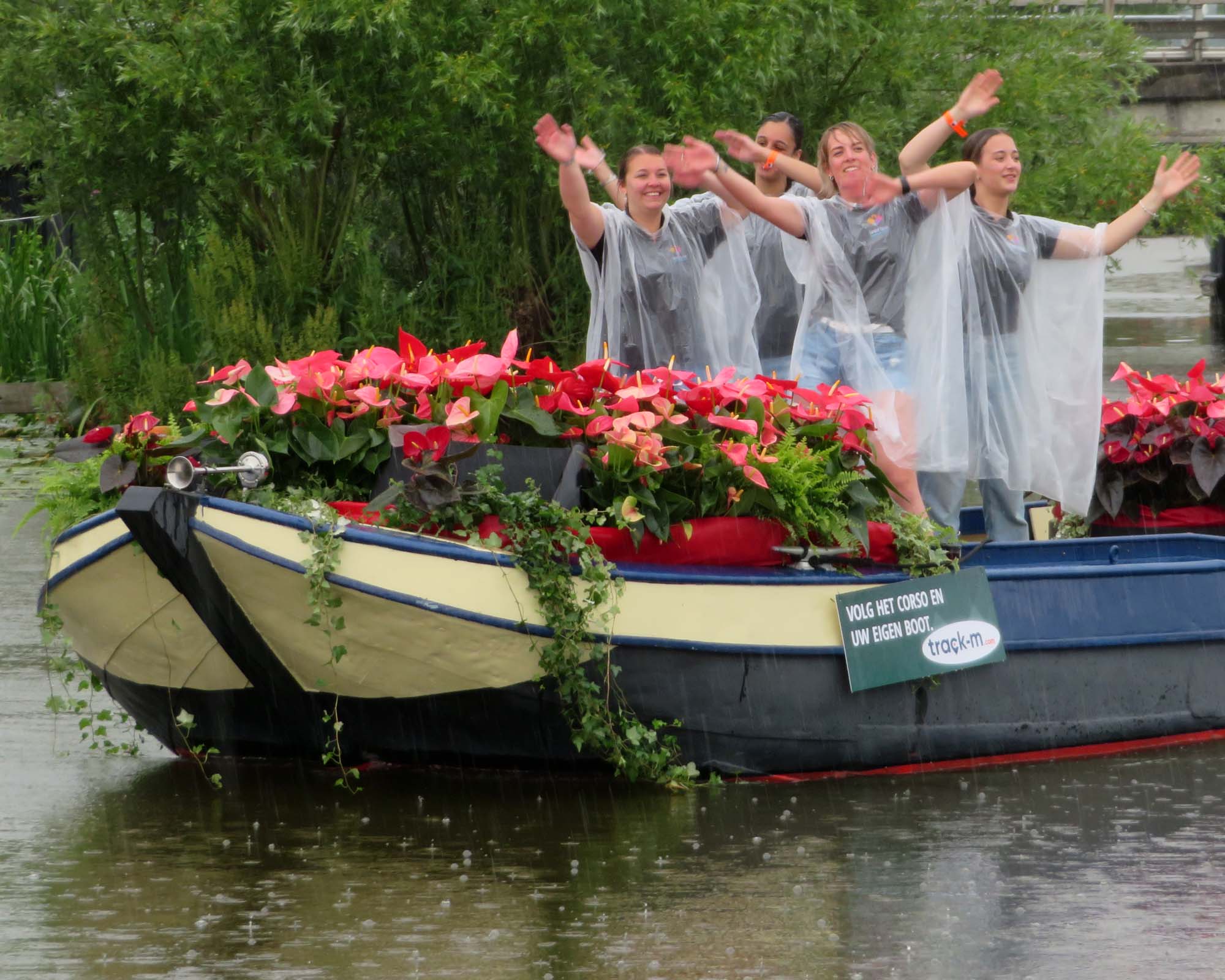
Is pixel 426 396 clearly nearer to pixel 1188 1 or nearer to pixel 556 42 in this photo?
pixel 556 42

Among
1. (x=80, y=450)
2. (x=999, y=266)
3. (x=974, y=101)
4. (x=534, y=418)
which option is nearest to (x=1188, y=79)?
(x=999, y=266)

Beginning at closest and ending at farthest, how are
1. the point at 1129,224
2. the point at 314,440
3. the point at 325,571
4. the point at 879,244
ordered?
1. the point at 325,571
2. the point at 314,440
3. the point at 879,244
4. the point at 1129,224

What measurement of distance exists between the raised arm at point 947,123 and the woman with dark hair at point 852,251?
16cm

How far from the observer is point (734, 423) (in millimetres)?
5645

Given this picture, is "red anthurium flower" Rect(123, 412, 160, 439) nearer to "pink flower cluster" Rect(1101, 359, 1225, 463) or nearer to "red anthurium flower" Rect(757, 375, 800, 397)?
"red anthurium flower" Rect(757, 375, 800, 397)

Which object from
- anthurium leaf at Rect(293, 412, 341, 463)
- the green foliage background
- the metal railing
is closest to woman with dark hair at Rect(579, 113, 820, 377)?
anthurium leaf at Rect(293, 412, 341, 463)

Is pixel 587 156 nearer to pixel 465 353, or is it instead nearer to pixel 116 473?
pixel 465 353

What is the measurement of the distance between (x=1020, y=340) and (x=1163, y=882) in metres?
2.64

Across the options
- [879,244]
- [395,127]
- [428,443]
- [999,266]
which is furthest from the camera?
[395,127]

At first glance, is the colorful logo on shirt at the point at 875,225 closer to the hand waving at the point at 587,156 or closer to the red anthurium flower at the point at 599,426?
the hand waving at the point at 587,156

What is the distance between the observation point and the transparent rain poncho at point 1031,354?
6852 mm

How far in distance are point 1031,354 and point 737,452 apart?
1.93m

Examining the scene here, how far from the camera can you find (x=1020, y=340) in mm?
6984

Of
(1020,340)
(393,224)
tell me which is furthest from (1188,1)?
(1020,340)
